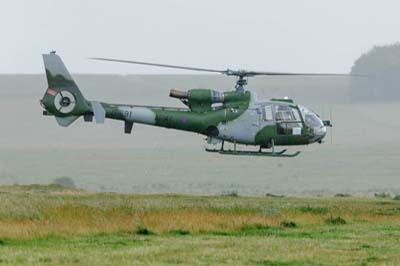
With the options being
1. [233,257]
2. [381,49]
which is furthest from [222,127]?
[381,49]

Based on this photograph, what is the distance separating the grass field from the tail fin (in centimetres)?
810

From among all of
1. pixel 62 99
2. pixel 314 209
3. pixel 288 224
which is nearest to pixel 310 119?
pixel 62 99

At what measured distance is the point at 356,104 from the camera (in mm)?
121812

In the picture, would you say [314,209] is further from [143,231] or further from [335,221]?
[143,231]

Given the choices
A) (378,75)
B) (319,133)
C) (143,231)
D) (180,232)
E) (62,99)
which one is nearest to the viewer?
(143,231)

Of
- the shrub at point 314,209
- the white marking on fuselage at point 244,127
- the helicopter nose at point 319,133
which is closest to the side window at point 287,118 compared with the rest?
the white marking on fuselage at point 244,127

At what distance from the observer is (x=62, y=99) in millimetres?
45469

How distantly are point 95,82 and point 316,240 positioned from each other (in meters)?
103

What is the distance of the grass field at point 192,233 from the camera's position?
853 inches

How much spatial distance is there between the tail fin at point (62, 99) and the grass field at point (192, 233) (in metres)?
8.10

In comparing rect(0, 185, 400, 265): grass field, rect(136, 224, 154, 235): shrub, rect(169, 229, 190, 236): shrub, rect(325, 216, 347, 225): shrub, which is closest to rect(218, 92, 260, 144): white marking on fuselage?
rect(0, 185, 400, 265): grass field

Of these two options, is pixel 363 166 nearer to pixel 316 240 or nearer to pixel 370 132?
pixel 370 132

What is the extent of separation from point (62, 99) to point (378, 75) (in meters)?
90.3

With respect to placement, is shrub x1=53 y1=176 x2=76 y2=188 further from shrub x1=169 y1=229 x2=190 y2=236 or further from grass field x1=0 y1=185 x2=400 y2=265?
shrub x1=169 y1=229 x2=190 y2=236
